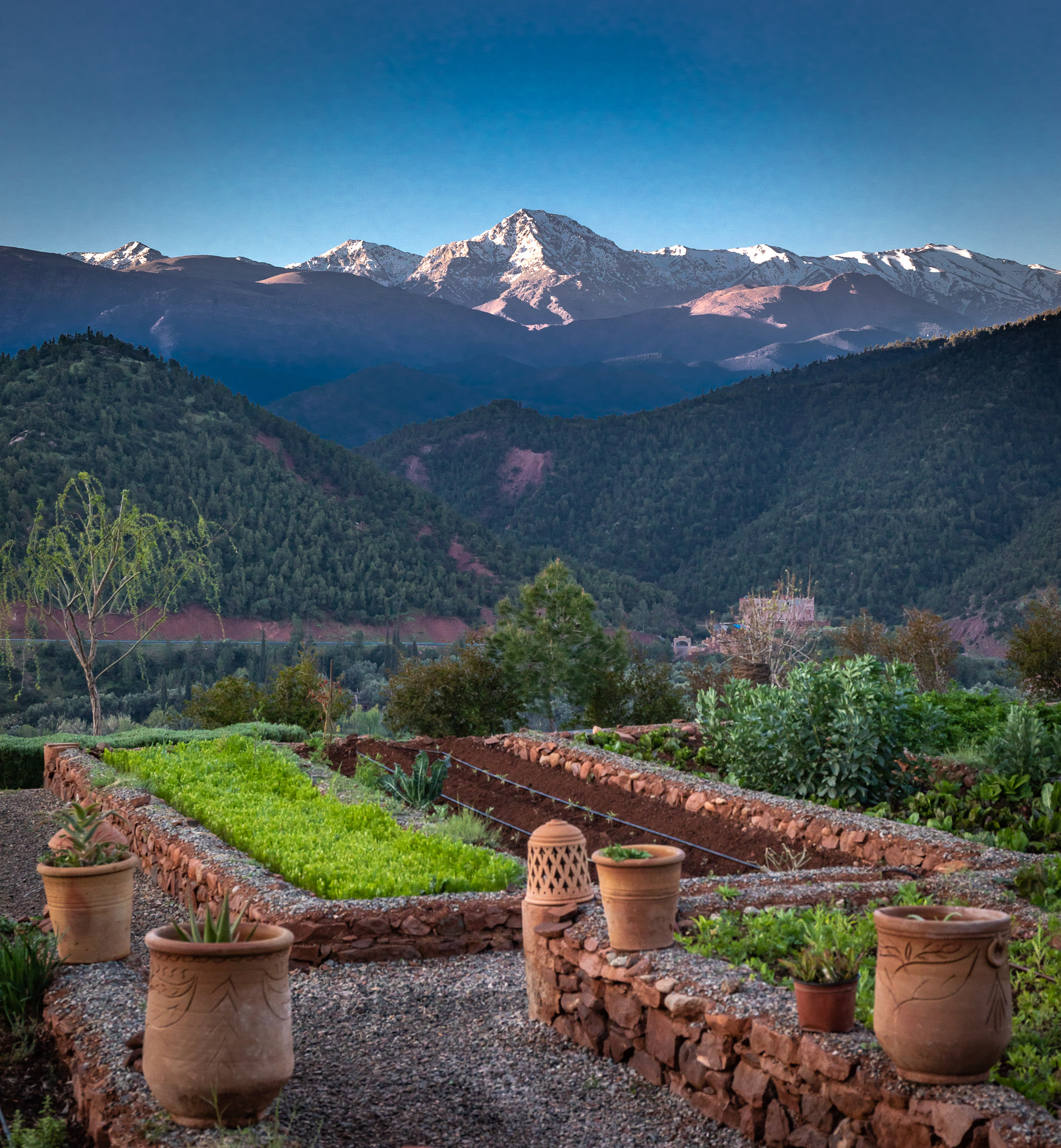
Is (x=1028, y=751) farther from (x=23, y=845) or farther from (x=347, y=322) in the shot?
(x=347, y=322)

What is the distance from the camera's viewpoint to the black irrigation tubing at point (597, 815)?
22.9 feet

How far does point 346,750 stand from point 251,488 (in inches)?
1041

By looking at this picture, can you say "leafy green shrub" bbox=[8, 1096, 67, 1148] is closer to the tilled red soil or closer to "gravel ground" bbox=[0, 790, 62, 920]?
Answer: "gravel ground" bbox=[0, 790, 62, 920]

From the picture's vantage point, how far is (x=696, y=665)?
22.7m

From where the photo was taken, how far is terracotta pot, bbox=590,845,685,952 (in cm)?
423

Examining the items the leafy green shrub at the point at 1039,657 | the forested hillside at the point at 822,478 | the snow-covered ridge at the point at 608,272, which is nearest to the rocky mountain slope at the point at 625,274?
the snow-covered ridge at the point at 608,272

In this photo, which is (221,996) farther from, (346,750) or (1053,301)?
(1053,301)

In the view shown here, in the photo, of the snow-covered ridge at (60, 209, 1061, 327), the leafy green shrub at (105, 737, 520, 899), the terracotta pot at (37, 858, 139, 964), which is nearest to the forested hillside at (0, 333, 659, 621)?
the leafy green shrub at (105, 737, 520, 899)

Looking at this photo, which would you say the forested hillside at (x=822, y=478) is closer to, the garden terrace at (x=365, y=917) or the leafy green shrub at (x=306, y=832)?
the leafy green shrub at (x=306, y=832)

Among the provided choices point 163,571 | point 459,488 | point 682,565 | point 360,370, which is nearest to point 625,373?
point 360,370

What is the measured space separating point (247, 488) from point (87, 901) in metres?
33.3

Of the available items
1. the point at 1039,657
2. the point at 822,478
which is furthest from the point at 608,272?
the point at 1039,657

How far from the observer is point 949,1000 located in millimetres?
2861

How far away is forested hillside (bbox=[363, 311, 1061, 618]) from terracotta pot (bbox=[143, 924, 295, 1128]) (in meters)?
37.6
